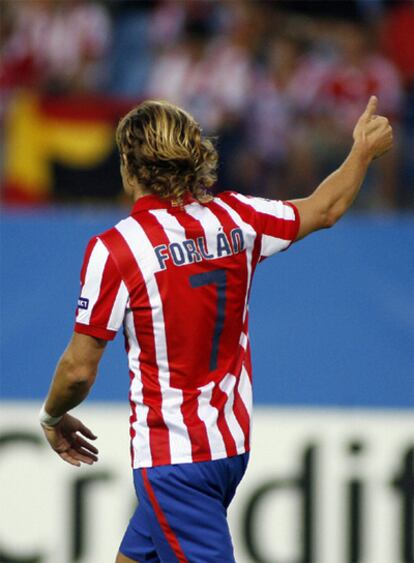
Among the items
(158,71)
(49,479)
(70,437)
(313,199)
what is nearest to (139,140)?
(313,199)

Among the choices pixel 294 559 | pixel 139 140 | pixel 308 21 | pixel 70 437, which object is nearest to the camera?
pixel 139 140

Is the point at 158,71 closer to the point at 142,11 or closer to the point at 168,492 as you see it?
the point at 142,11

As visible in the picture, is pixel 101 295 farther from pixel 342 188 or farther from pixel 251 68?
pixel 251 68

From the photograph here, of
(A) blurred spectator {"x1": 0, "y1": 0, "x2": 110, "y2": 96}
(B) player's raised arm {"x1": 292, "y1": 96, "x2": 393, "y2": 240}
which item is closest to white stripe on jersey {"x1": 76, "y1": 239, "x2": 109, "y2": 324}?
(B) player's raised arm {"x1": 292, "y1": 96, "x2": 393, "y2": 240}

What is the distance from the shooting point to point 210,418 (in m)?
2.84

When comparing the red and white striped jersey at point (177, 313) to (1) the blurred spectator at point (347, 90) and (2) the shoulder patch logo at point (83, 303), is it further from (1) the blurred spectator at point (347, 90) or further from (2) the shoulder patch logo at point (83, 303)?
(1) the blurred spectator at point (347, 90)

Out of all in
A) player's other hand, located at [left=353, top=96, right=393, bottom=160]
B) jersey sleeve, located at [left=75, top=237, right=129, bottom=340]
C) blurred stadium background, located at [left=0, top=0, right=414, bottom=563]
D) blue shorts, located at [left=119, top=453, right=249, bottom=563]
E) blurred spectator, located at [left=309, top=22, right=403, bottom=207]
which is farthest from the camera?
blurred spectator, located at [left=309, top=22, right=403, bottom=207]

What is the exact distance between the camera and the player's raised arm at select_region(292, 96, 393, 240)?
302 cm

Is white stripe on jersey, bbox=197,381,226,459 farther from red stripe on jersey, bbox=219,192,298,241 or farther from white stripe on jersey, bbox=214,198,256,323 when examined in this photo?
red stripe on jersey, bbox=219,192,298,241

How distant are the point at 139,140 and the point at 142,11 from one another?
4.45 metres

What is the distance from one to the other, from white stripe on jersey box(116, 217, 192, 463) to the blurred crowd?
10.4 feet

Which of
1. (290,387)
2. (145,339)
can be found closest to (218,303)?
(145,339)

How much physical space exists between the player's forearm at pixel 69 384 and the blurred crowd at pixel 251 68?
3212 mm

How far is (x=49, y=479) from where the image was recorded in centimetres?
457
